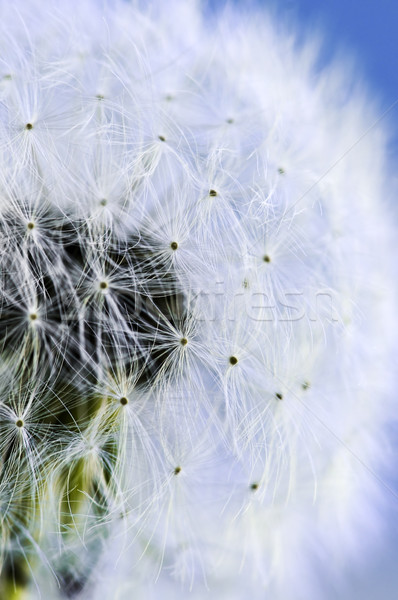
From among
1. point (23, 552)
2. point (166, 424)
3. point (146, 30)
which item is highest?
point (146, 30)

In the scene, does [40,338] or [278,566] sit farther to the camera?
[278,566]

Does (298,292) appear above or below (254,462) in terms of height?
above

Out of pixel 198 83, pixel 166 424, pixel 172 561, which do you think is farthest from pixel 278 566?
pixel 198 83

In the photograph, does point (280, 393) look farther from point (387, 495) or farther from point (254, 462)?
point (387, 495)

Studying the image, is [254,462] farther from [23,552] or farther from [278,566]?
[23,552]

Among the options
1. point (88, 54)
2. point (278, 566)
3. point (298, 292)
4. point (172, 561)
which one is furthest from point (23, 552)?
point (88, 54)

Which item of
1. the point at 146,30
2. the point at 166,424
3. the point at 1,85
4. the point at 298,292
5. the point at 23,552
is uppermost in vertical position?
the point at 146,30
